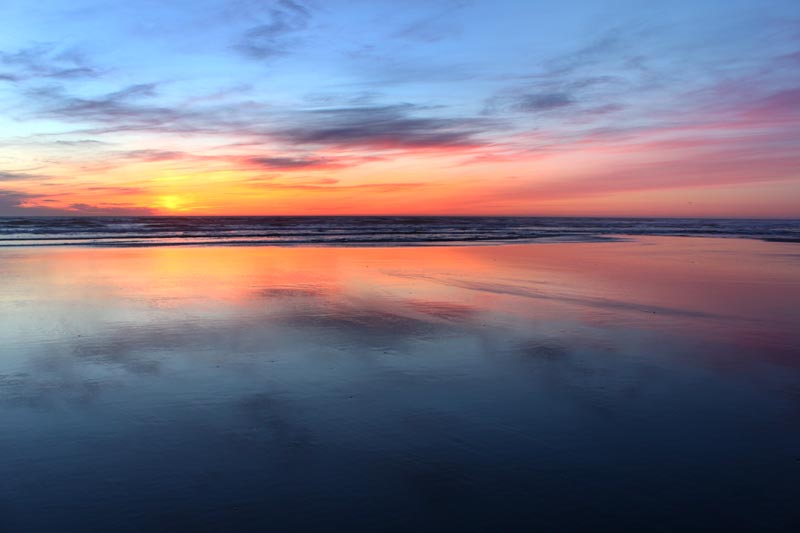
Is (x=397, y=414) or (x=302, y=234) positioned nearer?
(x=397, y=414)

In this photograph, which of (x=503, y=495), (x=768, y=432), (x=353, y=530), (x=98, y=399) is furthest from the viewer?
(x=98, y=399)

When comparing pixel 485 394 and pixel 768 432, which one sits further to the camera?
pixel 485 394

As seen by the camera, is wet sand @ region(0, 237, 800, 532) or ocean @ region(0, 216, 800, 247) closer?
wet sand @ region(0, 237, 800, 532)

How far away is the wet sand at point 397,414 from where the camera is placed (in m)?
4.17

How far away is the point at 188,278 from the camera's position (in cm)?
1677

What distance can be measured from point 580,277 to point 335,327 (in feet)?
33.1

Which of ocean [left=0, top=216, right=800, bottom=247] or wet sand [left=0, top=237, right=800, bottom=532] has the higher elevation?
ocean [left=0, top=216, right=800, bottom=247]

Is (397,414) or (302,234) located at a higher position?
(302,234)

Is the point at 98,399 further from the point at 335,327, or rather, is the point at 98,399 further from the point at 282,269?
the point at 282,269

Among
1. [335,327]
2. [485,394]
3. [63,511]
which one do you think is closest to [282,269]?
[335,327]

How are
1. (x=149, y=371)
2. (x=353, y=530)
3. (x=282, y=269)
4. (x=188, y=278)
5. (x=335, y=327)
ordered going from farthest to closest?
(x=282, y=269) < (x=188, y=278) < (x=335, y=327) < (x=149, y=371) < (x=353, y=530)

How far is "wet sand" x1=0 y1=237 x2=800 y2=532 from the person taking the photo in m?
4.17

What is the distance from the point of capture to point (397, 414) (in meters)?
5.89

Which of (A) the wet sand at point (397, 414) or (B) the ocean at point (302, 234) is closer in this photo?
(A) the wet sand at point (397, 414)
